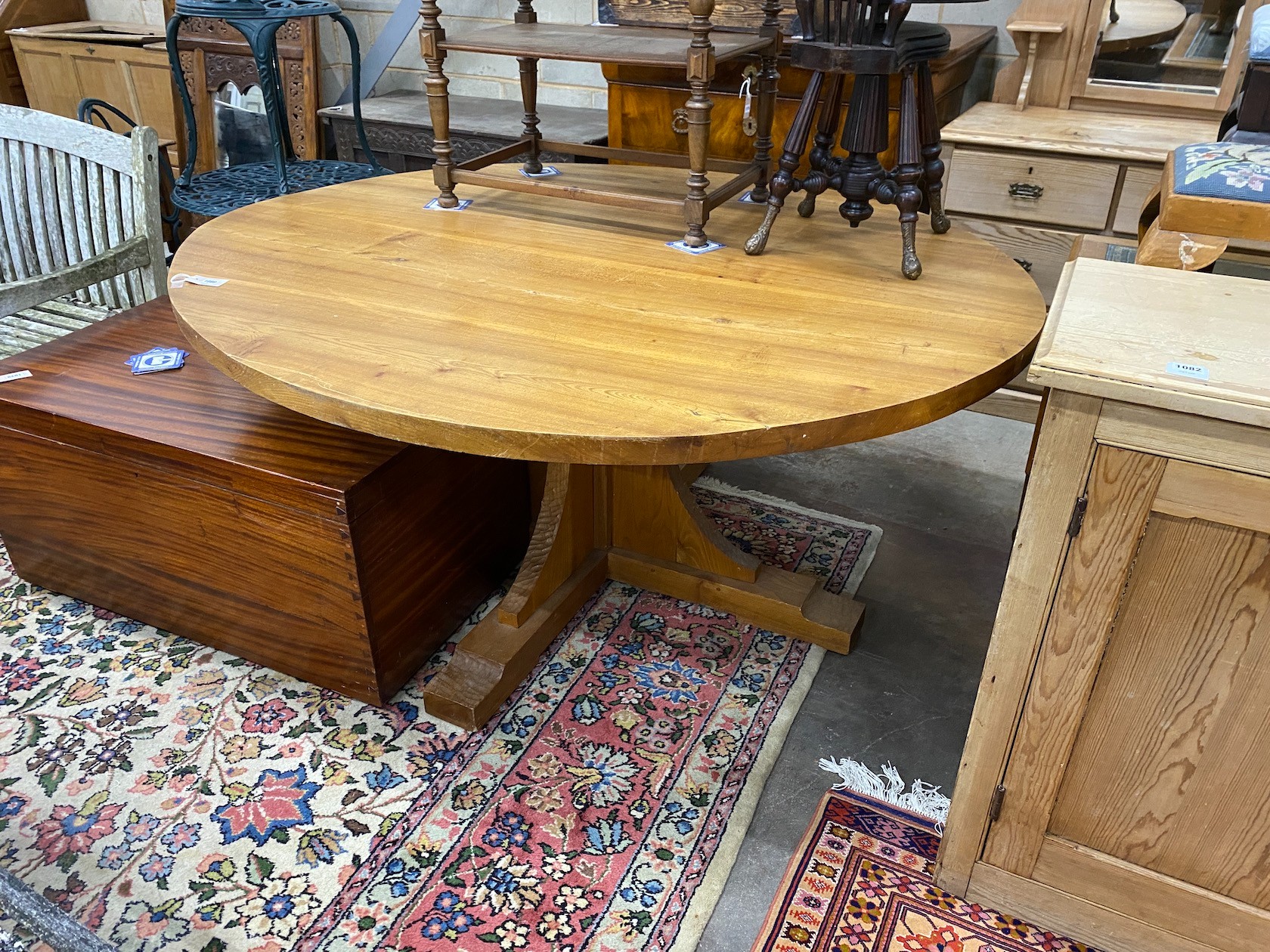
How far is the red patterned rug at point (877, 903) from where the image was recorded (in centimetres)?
135

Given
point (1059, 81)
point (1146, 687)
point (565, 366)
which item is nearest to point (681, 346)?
point (565, 366)

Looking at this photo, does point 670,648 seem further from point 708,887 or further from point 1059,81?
point 1059,81

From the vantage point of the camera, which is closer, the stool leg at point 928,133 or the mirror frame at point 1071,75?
the stool leg at point 928,133

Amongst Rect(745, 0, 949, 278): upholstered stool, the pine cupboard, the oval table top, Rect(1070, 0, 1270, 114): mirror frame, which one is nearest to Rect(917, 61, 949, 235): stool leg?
Rect(745, 0, 949, 278): upholstered stool

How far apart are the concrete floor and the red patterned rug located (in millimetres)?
37

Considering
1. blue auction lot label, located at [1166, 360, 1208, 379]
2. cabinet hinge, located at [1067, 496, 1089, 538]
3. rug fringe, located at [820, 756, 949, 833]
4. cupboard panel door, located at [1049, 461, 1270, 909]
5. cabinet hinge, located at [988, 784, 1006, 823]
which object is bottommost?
rug fringe, located at [820, 756, 949, 833]

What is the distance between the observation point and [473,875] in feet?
4.73

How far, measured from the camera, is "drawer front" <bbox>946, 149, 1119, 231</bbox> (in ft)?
7.98

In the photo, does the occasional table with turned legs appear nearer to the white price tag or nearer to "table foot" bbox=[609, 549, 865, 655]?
"table foot" bbox=[609, 549, 865, 655]

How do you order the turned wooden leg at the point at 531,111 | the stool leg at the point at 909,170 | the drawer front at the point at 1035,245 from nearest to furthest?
the stool leg at the point at 909,170
the turned wooden leg at the point at 531,111
the drawer front at the point at 1035,245

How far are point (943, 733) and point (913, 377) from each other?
839mm

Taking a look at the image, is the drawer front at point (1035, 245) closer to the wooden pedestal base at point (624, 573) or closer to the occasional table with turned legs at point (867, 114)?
the occasional table with turned legs at point (867, 114)

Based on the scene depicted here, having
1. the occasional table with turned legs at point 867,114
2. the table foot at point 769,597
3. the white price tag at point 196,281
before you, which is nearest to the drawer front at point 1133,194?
the occasional table with turned legs at point 867,114

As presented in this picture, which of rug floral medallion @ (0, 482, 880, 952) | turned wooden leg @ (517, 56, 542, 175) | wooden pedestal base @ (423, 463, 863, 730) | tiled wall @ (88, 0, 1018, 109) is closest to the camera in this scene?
rug floral medallion @ (0, 482, 880, 952)
